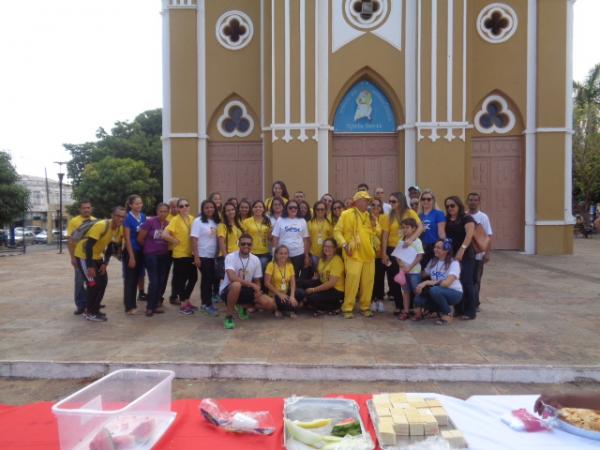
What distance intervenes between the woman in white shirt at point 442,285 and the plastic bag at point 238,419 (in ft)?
12.5

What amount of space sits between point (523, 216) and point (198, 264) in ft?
37.8

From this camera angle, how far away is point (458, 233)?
6.73 m

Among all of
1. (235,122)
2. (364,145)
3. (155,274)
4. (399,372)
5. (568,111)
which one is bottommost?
(399,372)

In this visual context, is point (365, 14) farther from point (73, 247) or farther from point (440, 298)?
point (73, 247)

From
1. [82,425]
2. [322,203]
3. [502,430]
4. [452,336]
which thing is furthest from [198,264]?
[502,430]

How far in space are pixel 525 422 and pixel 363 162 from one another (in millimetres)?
12236

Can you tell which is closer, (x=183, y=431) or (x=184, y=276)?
(x=183, y=431)

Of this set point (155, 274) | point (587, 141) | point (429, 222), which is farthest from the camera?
point (587, 141)

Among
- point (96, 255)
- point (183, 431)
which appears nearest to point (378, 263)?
point (96, 255)

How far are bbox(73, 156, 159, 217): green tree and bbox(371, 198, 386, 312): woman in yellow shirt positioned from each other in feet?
77.0

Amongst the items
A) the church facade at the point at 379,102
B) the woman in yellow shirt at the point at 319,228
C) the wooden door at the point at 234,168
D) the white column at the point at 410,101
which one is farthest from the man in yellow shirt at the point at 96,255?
the white column at the point at 410,101

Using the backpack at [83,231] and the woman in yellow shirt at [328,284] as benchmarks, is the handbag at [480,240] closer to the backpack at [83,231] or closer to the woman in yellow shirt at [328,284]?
the woman in yellow shirt at [328,284]

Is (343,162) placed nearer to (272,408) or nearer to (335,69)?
(335,69)

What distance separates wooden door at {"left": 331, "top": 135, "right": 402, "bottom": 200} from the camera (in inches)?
583
